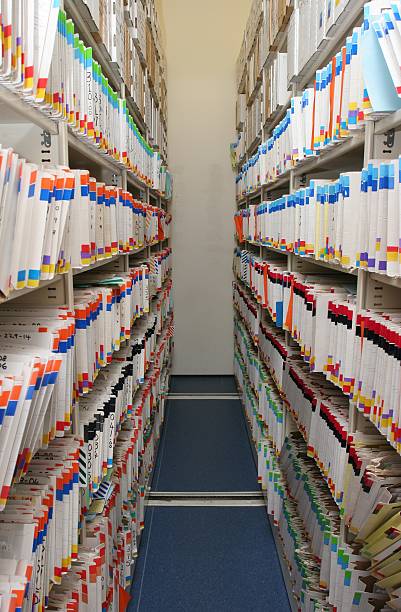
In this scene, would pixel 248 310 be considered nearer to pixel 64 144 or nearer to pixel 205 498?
pixel 205 498

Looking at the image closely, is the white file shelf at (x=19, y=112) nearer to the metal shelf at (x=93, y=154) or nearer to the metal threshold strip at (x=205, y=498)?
the metal shelf at (x=93, y=154)

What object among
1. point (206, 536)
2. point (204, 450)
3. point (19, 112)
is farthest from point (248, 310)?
point (19, 112)

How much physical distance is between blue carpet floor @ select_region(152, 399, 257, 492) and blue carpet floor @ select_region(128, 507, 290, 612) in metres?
0.34

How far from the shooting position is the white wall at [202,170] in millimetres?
5617

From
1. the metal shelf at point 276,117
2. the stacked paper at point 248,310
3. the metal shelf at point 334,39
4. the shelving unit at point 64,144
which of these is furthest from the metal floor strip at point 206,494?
the metal shelf at point 334,39

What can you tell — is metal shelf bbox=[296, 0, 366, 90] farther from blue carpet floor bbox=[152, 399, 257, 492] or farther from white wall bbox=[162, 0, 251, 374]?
white wall bbox=[162, 0, 251, 374]

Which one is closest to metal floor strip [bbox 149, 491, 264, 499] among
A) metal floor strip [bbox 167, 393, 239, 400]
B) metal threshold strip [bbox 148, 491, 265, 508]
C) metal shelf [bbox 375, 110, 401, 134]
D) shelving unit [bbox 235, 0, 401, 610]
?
metal threshold strip [bbox 148, 491, 265, 508]

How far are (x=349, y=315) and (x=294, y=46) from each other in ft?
4.65

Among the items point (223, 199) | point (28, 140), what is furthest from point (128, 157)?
point (223, 199)

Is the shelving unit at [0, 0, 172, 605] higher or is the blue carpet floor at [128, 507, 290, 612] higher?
the shelving unit at [0, 0, 172, 605]

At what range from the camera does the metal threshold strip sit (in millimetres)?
3324

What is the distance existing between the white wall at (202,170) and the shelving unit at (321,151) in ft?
2.77

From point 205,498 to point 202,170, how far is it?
370 cm

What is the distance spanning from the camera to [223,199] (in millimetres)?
5895
